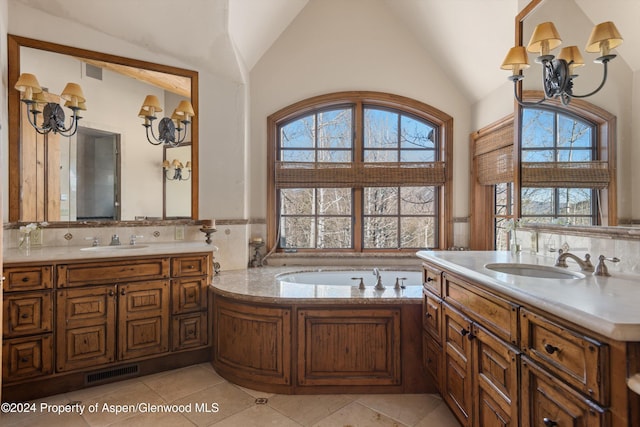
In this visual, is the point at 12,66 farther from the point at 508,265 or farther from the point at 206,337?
the point at 508,265

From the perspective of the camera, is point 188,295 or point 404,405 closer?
point 404,405

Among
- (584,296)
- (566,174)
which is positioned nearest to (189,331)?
(584,296)

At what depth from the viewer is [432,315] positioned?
201 cm

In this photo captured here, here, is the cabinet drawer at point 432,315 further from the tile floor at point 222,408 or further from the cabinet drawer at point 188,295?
the cabinet drawer at point 188,295

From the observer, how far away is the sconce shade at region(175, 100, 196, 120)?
2.91m

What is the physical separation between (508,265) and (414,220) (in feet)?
6.09

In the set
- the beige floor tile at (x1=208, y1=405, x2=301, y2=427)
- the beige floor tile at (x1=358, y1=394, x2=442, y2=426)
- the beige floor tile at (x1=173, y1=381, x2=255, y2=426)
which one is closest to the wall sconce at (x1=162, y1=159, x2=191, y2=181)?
the beige floor tile at (x1=173, y1=381, x2=255, y2=426)

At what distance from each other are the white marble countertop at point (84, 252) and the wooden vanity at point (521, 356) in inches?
71.5

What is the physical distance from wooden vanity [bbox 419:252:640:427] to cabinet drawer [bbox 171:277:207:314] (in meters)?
1.68

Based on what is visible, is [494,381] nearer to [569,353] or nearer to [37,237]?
[569,353]

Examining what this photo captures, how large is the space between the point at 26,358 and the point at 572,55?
359cm

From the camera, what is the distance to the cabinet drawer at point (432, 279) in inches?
76.7

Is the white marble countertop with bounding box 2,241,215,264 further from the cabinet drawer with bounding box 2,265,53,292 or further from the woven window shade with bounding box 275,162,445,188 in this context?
the woven window shade with bounding box 275,162,445,188

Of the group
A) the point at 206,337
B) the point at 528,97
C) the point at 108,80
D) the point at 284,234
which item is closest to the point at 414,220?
Answer: the point at 284,234
